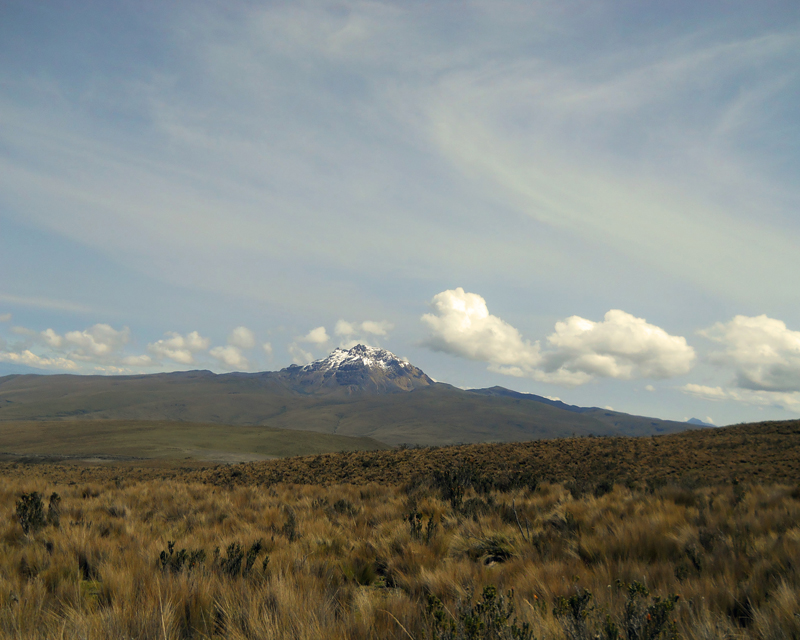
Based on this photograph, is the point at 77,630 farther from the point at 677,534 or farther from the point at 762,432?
the point at 762,432

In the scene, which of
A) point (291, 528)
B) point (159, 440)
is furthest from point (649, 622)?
point (159, 440)

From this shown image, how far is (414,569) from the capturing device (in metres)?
4.73

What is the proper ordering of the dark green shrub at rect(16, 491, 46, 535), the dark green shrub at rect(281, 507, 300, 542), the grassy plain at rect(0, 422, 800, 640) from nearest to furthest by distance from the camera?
1. the grassy plain at rect(0, 422, 800, 640)
2. the dark green shrub at rect(16, 491, 46, 535)
3. the dark green shrub at rect(281, 507, 300, 542)

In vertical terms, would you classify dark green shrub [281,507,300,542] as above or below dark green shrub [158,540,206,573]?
below

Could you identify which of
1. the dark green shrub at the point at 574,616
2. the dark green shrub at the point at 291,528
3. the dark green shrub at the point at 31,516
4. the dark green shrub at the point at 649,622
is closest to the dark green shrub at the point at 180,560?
the dark green shrub at the point at 291,528

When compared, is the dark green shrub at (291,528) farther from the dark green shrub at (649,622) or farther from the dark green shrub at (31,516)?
the dark green shrub at (649,622)

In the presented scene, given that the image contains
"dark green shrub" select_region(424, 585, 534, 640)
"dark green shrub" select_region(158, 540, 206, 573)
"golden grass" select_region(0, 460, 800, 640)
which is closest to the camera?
"dark green shrub" select_region(424, 585, 534, 640)

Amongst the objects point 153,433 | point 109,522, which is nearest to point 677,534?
point 109,522

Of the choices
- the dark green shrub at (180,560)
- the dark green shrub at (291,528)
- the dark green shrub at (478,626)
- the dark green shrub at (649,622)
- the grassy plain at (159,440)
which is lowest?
the grassy plain at (159,440)

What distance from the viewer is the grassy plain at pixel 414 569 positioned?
2.88m

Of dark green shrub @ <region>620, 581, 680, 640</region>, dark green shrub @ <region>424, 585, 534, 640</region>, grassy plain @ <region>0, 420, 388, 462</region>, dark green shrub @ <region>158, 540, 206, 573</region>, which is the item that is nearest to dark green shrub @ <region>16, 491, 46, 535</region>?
dark green shrub @ <region>158, 540, 206, 573</region>

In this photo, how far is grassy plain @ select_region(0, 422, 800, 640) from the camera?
2877 millimetres

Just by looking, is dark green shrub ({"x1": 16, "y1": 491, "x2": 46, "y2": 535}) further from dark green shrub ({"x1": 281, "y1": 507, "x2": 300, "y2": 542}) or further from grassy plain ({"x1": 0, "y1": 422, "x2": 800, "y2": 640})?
dark green shrub ({"x1": 281, "y1": 507, "x2": 300, "y2": 542})

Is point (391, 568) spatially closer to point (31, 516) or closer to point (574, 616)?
point (574, 616)
